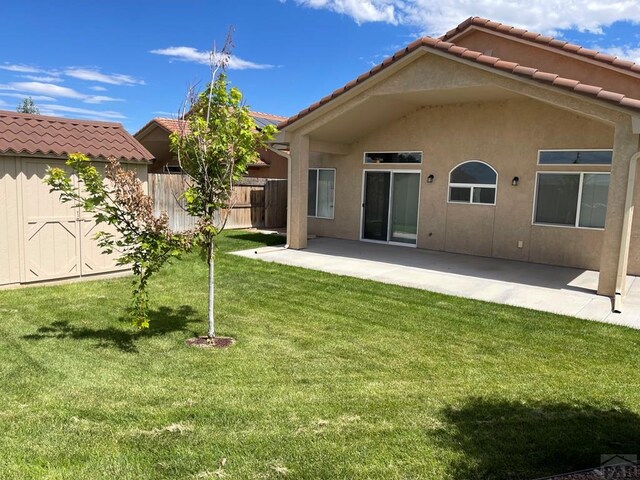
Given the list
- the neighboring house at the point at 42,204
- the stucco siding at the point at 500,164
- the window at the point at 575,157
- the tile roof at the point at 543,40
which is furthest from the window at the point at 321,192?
the neighboring house at the point at 42,204

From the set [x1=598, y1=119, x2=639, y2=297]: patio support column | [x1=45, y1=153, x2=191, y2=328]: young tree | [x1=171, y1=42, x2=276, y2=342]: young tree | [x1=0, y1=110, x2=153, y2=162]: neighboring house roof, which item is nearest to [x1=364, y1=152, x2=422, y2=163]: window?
[x1=598, y1=119, x2=639, y2=297]: patio support column

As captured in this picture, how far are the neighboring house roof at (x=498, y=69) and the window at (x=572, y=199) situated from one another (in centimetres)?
200

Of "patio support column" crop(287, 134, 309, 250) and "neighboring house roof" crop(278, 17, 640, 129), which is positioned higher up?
"neighboring house roof" crop(278, 17, 640, 129)

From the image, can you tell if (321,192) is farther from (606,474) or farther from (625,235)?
(606,474)

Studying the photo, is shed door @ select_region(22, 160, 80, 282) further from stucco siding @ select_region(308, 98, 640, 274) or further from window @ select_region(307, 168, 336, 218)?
stucco siding @ select_region(308, 98, 640, 274)

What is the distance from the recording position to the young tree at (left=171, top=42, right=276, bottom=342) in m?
5.62

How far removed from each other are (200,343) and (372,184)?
10089mm

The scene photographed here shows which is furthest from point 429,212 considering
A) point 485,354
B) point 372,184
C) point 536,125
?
point 485,354

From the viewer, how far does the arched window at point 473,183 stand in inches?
491

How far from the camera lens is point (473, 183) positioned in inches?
502

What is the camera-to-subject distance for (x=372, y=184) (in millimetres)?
14922

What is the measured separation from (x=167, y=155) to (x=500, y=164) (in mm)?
17235

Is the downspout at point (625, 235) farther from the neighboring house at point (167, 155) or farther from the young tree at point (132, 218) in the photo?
the neighboring house at point (167, 155)

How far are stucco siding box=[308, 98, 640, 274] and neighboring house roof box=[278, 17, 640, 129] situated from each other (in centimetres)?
149
